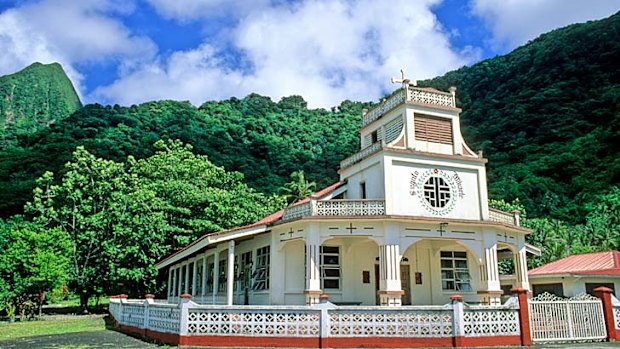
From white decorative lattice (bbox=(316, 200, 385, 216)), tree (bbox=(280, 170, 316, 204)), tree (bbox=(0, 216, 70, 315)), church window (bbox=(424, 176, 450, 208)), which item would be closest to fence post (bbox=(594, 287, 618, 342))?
church window (bbox=(424, 176, 450, 208))

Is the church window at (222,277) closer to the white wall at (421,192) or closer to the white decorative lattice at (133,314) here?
the white decorative lattice at (133,314)

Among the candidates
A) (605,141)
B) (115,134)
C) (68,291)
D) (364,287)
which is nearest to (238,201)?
(68,291)

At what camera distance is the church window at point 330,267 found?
1780 centimetres

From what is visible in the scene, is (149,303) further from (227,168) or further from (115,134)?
(115,134)

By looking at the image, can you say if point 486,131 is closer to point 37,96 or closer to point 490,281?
point 490,281

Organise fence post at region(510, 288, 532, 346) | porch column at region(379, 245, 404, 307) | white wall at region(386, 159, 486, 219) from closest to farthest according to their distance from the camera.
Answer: fence post at region(510, 288, 532, 346), porch column at region(379, 245, 404, 307), white wall at region(386, 159, 486, 219)

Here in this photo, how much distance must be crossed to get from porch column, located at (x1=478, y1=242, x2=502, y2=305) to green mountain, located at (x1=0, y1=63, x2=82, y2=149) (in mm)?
75409

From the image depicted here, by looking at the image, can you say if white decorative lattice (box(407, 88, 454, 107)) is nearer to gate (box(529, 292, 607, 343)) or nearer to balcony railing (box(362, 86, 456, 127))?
balcony railing (box(362, 86, 456, 127))

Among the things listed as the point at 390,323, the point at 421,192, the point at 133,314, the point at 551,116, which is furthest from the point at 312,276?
the point at 551,116

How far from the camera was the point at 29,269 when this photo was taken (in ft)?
77.6

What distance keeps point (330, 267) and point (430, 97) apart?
23.1 feet

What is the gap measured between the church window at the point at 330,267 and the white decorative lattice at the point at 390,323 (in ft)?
22.1

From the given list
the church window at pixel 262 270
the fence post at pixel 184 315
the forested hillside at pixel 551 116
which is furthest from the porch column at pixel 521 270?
the forested hillside at pixel 551 116

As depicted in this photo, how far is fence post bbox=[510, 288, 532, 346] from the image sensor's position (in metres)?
11.4
